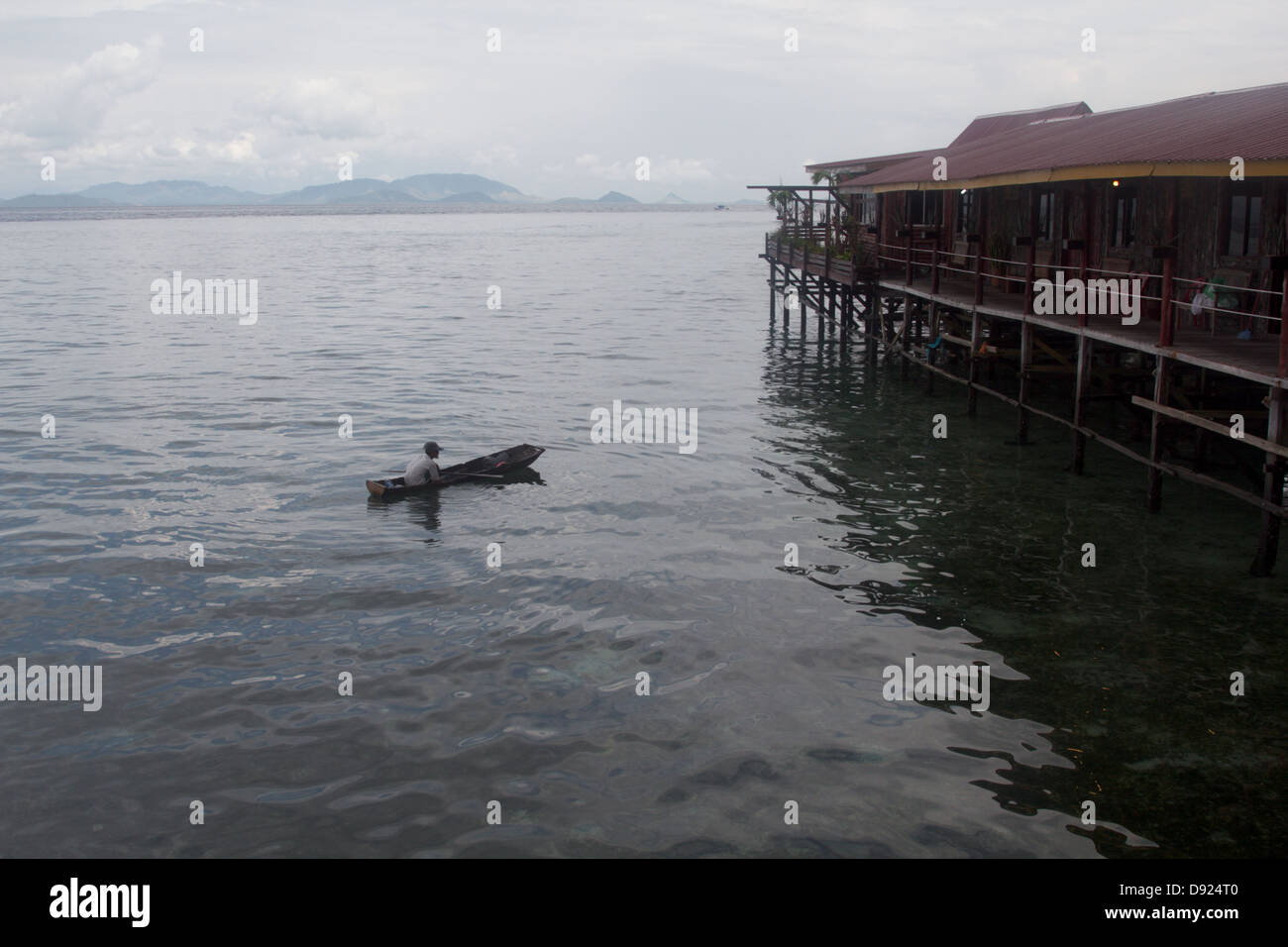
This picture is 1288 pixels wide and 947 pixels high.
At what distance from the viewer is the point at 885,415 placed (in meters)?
26.6

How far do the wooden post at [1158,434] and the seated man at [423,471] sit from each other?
11.4 metres

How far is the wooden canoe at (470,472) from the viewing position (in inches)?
739

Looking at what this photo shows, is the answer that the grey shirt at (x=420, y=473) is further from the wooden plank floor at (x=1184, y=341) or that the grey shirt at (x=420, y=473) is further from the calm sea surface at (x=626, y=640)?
the wooden plank floor at (x=1184, y=341)

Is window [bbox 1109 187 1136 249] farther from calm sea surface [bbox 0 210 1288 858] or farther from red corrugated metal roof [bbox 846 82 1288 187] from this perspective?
calm sea surface [bbox 0 210 1288 858]

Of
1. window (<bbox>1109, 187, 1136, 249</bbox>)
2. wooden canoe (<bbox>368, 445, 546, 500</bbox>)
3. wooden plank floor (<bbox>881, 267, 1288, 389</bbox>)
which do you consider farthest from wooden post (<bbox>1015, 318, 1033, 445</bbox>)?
wooden canoe (<bbox>368, 445, 546, 500</bbox>)

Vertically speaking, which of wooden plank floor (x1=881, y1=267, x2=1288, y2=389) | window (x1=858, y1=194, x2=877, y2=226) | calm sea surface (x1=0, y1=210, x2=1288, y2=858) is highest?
window (x1=858, y1=194, x2=877, y2=226)

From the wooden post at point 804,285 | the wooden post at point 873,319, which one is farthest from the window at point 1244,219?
the wooden post at point 804,285

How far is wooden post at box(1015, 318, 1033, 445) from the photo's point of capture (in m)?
21.2

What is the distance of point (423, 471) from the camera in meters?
19.0

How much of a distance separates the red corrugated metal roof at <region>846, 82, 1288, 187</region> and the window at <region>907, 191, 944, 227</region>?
2.39 metres

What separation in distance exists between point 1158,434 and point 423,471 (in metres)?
11.7

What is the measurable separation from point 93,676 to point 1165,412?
14.4 meters
